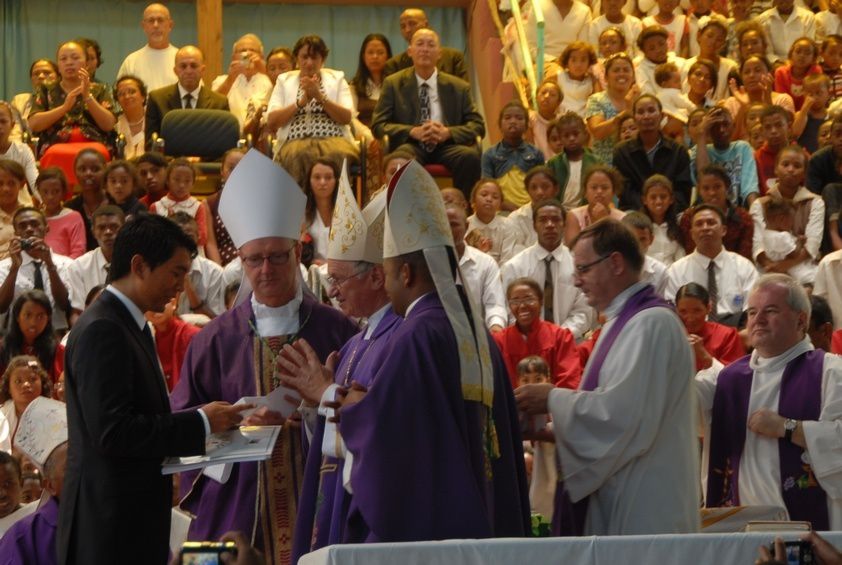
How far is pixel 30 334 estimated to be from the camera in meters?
9.45

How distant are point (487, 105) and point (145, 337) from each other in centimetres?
1147

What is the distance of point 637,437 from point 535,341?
405 cm

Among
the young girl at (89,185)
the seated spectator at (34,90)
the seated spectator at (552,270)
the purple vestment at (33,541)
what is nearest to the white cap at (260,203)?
the purple vestment at (33,541)

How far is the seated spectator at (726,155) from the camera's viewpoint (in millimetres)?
11883

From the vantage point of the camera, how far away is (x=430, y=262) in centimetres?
472

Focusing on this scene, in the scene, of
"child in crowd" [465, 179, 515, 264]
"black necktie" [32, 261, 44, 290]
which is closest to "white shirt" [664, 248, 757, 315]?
"child in crowd" [465, 179, 515, 264]

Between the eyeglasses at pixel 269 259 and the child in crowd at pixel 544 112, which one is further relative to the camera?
the child in crowd at pixel 544 112

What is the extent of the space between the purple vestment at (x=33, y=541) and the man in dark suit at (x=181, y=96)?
774cm

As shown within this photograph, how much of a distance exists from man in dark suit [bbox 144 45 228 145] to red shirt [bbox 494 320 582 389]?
4.68m

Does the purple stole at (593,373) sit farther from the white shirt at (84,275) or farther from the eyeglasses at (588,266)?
the white shirt at (84,275)

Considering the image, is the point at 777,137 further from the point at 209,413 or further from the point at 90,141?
the point at 209,413

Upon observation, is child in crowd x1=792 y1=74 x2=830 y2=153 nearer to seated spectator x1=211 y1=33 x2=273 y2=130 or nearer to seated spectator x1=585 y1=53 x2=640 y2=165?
seated spectator x1=585 y1=53 x2=640 y2=165

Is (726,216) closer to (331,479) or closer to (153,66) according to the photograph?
(153,66)

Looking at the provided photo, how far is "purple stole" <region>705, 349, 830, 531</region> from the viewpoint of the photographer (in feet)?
19.2
